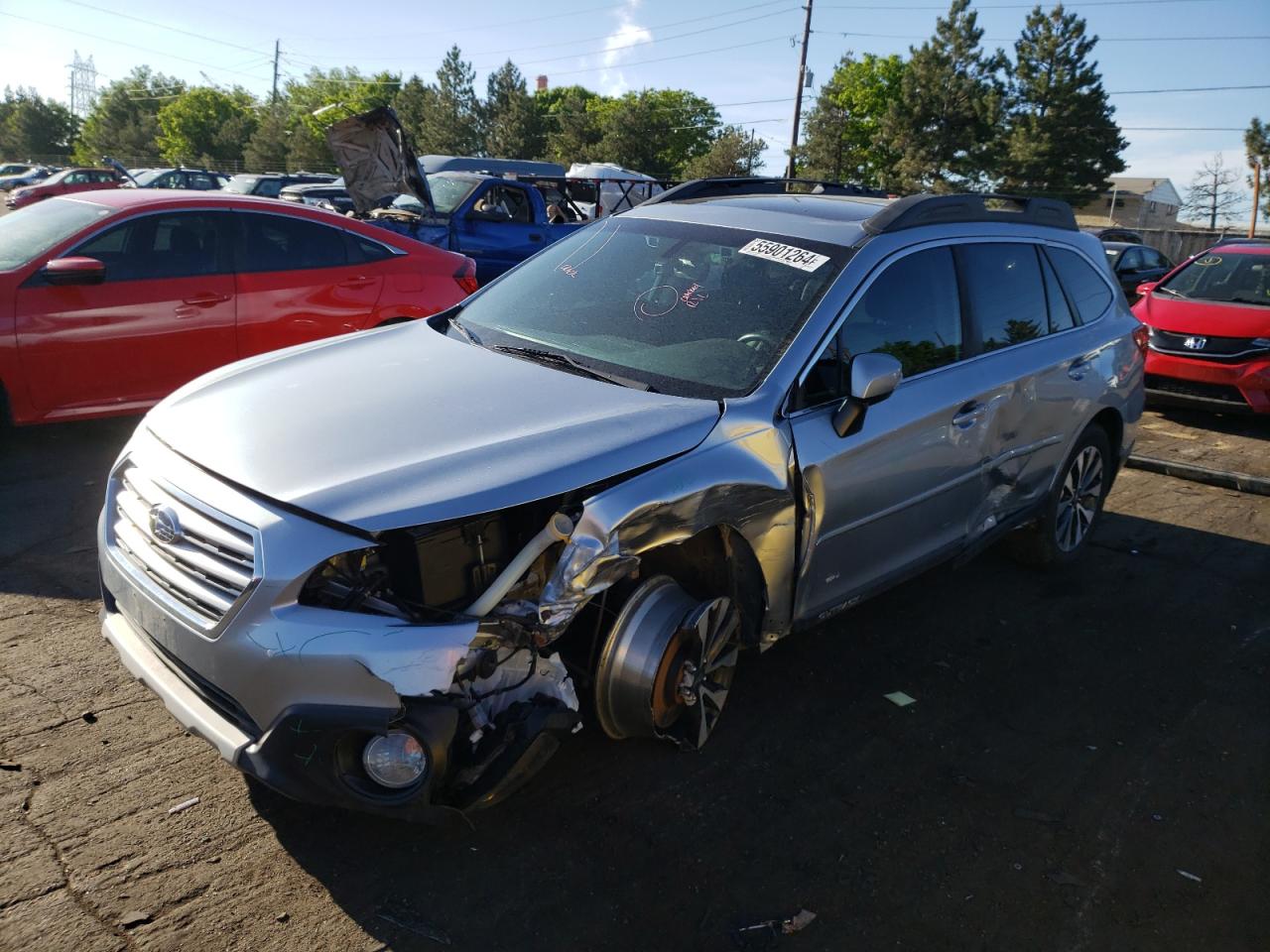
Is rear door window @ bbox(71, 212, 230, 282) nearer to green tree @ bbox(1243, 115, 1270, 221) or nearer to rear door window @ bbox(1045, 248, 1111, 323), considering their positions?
rear door window @ bbox(1045, 248, 1111, 323)

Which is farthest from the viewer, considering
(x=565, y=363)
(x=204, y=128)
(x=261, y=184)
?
(x=204, y=128)

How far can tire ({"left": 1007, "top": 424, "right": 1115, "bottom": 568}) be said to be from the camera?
515 cm

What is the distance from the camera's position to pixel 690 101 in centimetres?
9775

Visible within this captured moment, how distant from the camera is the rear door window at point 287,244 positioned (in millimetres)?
6742

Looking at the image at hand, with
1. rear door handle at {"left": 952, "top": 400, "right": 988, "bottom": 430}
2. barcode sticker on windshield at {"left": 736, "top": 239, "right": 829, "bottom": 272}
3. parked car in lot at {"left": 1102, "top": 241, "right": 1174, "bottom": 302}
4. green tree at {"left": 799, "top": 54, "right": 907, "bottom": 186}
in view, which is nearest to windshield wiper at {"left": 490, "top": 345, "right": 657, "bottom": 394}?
barcode sticker on windshield at {"left": 736, "top": 239, "right": 829, "bottom": 272}

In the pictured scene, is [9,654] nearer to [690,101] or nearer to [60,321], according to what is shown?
[60,321]

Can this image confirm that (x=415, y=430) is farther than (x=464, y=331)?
No

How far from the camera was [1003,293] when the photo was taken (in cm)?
448

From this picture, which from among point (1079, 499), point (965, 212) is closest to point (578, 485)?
point (965, 212)

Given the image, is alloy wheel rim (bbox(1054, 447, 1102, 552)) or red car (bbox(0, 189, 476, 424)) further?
red car (bbox(0, 189, 476, 424))

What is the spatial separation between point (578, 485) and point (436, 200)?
12.7 metres

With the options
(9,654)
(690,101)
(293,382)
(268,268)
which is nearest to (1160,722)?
(293,382)

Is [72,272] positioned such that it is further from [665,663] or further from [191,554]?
[665,663]

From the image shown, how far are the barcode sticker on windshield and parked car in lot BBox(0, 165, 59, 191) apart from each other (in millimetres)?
50481
